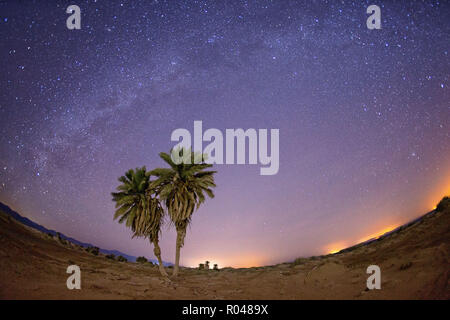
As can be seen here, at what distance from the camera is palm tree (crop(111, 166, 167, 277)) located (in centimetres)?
1711

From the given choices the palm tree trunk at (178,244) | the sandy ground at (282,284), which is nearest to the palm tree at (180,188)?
the palm tree trunk at (178,244)

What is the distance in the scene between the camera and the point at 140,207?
57.1ft

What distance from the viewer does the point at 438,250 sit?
11.1 m

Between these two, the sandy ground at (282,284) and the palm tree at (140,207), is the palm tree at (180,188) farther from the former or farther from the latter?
the sandy ground at (282,284)

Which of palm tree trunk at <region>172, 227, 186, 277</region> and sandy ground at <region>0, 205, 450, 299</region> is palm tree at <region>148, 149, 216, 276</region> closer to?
palm tree trunk at <region>172, 227, 186, 277</region>

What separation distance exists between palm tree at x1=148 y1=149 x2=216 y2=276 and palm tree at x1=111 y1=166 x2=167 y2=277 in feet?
3.21

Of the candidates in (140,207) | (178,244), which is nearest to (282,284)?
(178,244)

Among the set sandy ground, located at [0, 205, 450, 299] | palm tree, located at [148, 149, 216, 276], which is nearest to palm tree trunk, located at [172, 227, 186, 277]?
palm tree, located at [148, 149, 216, 276]

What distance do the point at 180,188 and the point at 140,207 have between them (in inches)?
155

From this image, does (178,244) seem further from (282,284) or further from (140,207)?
(282,284)

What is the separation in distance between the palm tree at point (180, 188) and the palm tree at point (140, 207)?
0.98m
